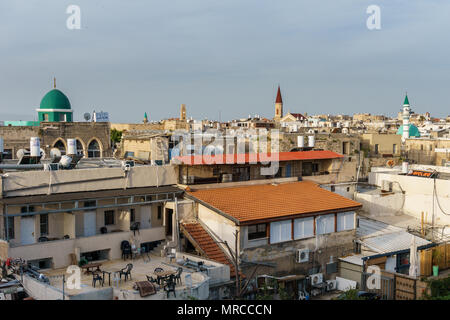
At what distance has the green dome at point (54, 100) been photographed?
43.4 m

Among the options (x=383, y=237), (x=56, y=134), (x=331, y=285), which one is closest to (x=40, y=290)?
(x=331, y=285)

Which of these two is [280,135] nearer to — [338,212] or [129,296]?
[338,212]

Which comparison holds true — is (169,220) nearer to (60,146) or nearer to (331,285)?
(331,285)

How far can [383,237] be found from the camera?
2514 cm

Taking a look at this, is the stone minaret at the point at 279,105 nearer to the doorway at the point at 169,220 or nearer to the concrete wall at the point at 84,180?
the concrete wall at the point at 84,180

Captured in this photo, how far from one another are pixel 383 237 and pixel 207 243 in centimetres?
1024

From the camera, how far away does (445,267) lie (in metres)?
24.2

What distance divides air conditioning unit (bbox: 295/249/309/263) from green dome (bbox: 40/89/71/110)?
98.6 ft

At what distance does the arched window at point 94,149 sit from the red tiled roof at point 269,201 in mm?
18815

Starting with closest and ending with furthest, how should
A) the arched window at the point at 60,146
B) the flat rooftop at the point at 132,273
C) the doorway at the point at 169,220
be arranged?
the flat rooftop at the point at 132,273 → the doorway at the point at 169,220 → the arched window at the point at 60,146

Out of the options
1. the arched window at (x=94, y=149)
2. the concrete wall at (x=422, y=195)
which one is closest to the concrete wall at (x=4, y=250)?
the arched window at (x=94, y=149)

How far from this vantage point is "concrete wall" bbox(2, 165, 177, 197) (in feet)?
62.6

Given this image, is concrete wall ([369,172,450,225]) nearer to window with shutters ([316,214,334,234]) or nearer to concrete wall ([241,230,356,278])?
concrete wall ([241,230,356,278])
